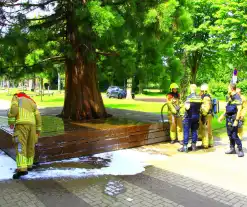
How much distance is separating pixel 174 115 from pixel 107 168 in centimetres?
290

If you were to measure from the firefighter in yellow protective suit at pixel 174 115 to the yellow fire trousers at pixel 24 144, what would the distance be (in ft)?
12.7

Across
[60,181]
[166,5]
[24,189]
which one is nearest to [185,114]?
[166,5]

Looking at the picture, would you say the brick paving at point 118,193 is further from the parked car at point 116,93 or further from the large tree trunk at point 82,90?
the parked car at point 116,93

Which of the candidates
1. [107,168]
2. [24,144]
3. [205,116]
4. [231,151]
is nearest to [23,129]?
[24,144]

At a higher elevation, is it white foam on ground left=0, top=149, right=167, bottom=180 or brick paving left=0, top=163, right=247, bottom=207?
white foam on ground left=0, top=149, right=167, bottom=180

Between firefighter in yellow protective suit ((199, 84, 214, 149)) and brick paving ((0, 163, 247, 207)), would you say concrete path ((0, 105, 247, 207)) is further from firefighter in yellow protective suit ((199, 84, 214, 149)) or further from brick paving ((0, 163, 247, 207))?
firefighter in yellow protective suit ((199, 84, 214, 149))

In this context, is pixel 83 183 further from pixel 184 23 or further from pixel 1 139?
pixel 184 23

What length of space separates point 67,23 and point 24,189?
5.46m

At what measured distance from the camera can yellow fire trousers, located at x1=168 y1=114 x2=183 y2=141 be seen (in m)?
7.99

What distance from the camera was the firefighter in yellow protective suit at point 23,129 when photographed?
521cm

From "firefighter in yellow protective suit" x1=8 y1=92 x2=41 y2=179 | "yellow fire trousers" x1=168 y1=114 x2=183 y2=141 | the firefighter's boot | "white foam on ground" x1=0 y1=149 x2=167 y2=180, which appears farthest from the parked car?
"firefighter in yellow protective suit" x1=8 y1=92 x2=41 y2=179

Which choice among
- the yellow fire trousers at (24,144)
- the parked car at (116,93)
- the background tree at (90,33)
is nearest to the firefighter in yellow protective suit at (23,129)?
the yellow fire trousers at (24,144)

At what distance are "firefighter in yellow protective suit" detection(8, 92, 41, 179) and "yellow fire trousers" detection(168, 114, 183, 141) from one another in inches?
151

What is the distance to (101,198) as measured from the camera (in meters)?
4.29
